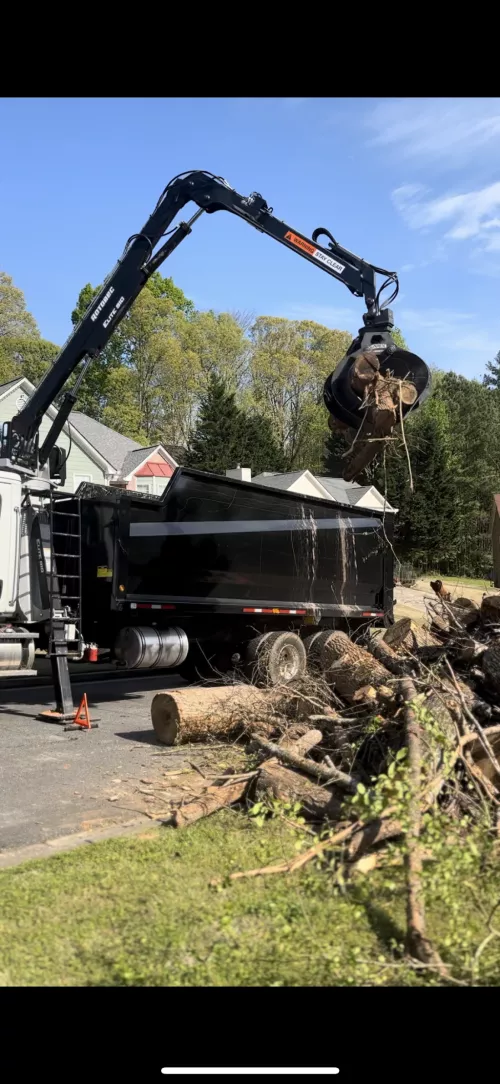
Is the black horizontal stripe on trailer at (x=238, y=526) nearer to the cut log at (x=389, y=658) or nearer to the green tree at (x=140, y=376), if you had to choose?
the cut log at (x=389, y=658)

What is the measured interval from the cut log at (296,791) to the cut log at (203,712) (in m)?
2.15

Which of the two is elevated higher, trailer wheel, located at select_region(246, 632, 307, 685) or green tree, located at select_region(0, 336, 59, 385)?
green tree, located at select_region(0, 336, 59, 385)

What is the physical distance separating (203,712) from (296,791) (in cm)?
285

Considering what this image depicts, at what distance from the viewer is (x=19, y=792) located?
690 cm

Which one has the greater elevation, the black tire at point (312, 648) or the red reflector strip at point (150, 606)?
the red reflector strip at point (150, 606)

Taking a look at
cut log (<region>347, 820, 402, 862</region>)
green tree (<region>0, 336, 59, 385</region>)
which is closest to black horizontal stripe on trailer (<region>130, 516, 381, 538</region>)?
cut log (<region>347, 820, 402, 862</region>)

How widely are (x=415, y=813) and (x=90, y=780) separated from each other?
11.4 ft

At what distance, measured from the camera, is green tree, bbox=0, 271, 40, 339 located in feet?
192

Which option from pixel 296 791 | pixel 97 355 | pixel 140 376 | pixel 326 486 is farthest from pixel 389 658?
pixel 140 376

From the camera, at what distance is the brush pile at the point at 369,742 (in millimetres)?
4809

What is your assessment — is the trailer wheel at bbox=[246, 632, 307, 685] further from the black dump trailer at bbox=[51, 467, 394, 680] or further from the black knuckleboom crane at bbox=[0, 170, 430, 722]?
the black knuckleboom crane at bbox=[0, 170, 430, 722]

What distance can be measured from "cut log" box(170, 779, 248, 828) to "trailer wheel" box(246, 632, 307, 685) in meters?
5.25

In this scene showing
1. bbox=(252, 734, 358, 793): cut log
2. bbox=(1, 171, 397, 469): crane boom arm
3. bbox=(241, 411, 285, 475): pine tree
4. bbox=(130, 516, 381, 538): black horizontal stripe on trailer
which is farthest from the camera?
bbox=(241, 411, 285, 475): pine tree

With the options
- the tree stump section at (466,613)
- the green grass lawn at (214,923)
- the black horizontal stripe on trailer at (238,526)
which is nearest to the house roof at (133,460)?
the black horizontal stripe on trailer at (238,526)
